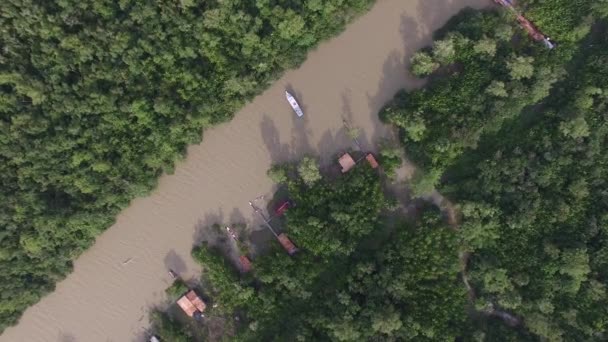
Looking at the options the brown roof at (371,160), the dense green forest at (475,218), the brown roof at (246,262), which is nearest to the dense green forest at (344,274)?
the dense green forest at (475,218)

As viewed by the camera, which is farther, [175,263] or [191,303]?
[175,263]

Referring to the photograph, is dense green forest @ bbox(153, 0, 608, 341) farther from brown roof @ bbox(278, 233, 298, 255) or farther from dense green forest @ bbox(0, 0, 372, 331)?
dense green forest @ bbox(0, 0, 372, 331)

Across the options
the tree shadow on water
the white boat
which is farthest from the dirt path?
the white boat

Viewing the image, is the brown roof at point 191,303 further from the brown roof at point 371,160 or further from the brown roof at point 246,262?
the brown roof at point 371,160

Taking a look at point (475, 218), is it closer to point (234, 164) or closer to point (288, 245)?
point (288, 245)

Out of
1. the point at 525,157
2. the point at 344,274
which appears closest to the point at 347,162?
the point at 344,274

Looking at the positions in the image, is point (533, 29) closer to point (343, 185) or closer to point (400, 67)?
point (400, 67)
